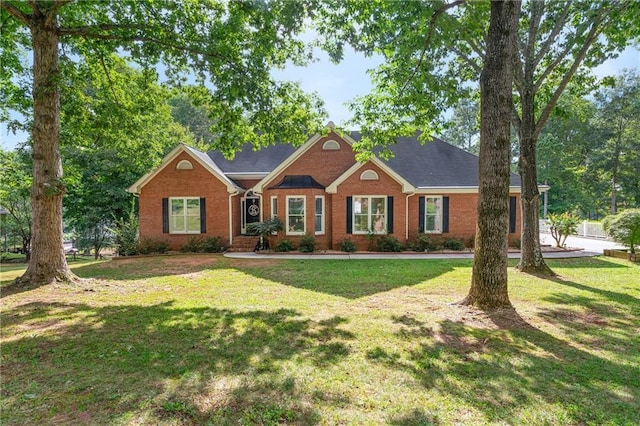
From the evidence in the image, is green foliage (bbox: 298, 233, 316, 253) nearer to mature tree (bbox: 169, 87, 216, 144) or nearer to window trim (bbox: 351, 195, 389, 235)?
window trim (bbox: 351, 195, 389, 235)

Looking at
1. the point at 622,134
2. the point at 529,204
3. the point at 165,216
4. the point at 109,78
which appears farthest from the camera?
the point at 622,134

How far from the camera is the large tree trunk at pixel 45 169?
7812 millimetres

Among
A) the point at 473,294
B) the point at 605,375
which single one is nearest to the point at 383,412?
the point at 605,375

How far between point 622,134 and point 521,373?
144 ft

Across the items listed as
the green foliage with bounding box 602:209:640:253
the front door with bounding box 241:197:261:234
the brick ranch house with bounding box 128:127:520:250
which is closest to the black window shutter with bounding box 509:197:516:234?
the brick ranch house with bounding box 128:127:520:250

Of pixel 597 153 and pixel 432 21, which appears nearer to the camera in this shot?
pixel 432 21

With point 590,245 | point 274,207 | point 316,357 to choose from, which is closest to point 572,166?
point 590,245

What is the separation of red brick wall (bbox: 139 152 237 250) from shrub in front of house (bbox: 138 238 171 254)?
0.54m

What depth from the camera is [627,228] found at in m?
13.1

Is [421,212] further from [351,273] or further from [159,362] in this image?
[159,362]

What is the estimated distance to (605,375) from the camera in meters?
3.76

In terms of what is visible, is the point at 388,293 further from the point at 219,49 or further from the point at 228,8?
the point at 228,8

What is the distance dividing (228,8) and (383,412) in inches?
394

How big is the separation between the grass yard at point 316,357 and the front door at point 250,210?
10.2m
